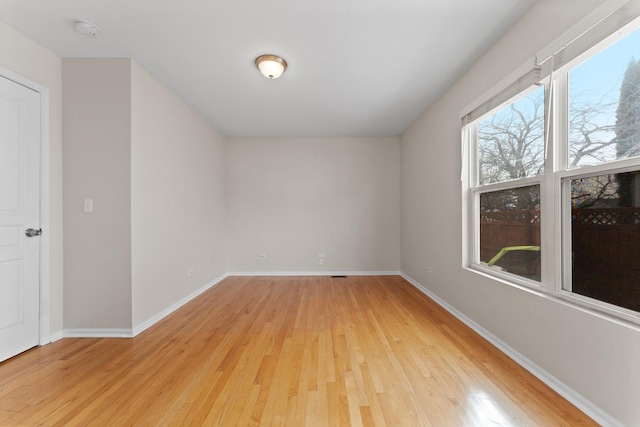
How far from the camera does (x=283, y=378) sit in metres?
1.89

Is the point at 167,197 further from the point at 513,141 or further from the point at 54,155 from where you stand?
the point at 513,141

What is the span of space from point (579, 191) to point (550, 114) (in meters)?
0.57

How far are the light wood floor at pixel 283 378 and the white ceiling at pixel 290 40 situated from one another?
2.66 meters

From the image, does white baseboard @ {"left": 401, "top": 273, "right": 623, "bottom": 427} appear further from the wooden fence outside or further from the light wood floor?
the wooden fence outside

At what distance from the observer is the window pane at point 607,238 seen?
1.43 meters

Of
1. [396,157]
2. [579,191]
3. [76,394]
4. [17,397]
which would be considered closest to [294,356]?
[76,394]

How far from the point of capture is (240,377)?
6.26 ft

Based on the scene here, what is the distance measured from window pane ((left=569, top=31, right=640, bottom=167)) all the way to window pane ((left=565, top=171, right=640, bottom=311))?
0.52 feet

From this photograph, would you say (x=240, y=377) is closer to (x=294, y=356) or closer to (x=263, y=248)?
(x=294, y=356)

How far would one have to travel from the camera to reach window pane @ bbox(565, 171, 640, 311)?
1.43 metres

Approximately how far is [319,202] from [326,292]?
6.15 ft

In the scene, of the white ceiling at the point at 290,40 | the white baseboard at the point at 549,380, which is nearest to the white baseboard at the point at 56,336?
the white ceiling at the point at 290,40

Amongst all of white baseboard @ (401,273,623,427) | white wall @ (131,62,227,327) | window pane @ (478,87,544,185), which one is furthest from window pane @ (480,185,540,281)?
white wall @ (131,62,227,327)

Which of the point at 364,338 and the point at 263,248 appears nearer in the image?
the point at 364,338
